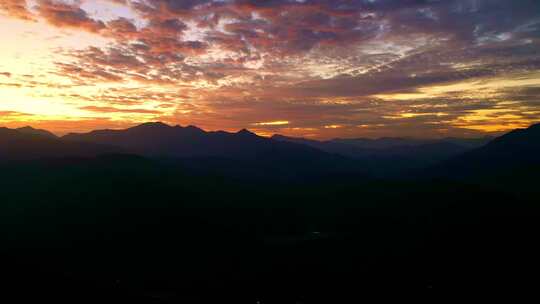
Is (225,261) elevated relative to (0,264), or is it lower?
lower

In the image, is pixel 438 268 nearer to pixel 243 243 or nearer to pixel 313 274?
pixel 313 274

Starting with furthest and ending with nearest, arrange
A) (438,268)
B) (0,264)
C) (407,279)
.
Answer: (438,268), (407,279), (0,264)

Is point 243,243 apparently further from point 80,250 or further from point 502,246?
point 502,246

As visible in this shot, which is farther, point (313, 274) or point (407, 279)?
point (313, 274)

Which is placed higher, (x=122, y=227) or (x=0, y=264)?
(x=0, y=264)

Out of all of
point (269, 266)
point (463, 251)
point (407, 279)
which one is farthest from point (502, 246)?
point (269, 266)

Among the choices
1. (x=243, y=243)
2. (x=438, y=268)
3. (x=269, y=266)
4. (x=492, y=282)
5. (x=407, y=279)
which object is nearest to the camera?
(x=492, y=282)

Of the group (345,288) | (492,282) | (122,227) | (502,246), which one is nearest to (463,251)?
(502,246)

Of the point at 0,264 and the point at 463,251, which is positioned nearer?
the point at 0,264

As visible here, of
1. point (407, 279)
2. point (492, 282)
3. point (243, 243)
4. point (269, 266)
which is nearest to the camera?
point (492, 282)
